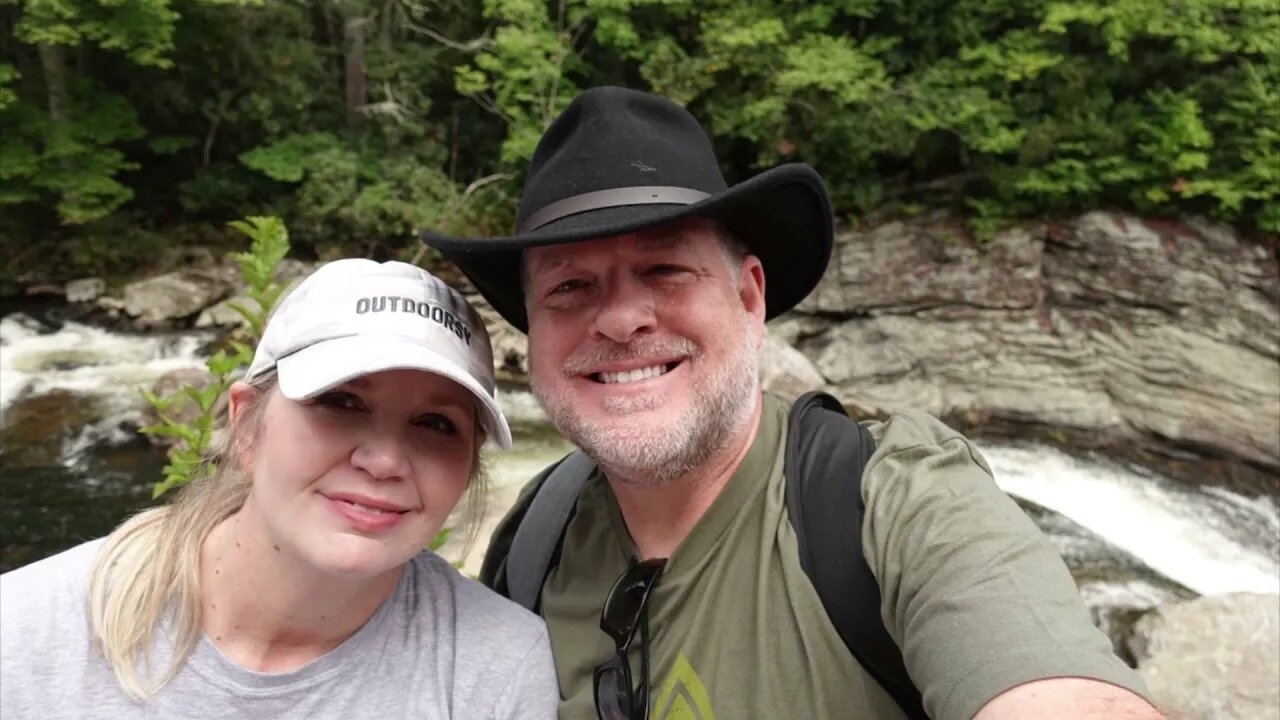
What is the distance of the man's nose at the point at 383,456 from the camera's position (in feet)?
4.47

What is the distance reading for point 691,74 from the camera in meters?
11.2

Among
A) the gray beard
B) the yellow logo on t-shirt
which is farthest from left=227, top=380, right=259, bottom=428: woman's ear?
the yellow logo on t-shirt

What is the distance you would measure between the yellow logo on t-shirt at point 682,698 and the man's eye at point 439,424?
0.63m

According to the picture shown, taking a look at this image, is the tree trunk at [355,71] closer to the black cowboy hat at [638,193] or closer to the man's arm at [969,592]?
the black cowboy hat at [638,193]

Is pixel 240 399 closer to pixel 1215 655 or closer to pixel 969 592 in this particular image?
pixel 969 592

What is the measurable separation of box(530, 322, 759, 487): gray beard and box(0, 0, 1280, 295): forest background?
9.06 meters

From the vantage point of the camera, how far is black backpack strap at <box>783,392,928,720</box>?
1.31 meters

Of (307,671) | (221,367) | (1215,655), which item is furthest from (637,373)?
(1215,655)

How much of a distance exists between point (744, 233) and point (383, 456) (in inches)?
37.5

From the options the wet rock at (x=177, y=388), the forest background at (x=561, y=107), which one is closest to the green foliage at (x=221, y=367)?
the wet rock at (x=177, y=388)

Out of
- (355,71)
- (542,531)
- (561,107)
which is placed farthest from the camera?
(355,71)

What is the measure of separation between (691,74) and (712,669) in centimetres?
1097

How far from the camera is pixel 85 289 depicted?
38.0ft

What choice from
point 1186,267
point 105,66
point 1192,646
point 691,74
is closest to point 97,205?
Result: point 105,66
